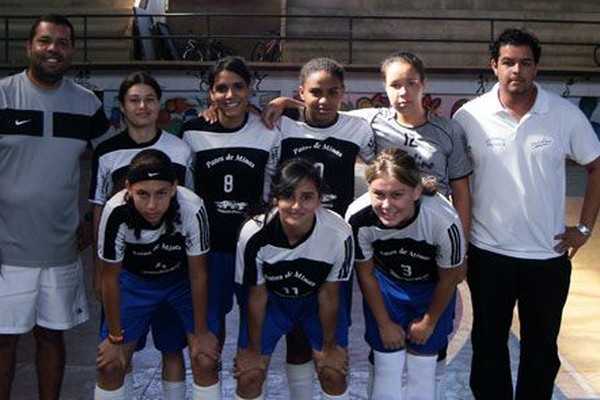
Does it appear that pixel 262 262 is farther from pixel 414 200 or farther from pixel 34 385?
pixel 34 385

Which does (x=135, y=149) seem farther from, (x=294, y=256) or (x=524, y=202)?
(x=524, y=202)

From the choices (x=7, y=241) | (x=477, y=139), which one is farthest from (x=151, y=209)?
(x=477, y=139)

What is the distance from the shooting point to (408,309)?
3865 millimetres

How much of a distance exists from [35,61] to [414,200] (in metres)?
1.94

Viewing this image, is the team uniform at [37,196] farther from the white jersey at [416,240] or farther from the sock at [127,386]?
the white jersey at [416,240]

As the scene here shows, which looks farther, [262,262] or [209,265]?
[209,265]

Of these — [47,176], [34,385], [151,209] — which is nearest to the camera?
[151,209]

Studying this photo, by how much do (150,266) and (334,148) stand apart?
1053 millimetres

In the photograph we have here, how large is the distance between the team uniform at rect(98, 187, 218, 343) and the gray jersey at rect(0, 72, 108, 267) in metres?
0.38

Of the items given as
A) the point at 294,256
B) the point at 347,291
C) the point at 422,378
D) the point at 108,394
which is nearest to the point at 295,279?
the point at 294,256

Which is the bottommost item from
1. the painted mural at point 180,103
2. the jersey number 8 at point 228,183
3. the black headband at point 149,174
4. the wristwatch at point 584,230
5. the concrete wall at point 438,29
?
the wristwatch at point 584,230

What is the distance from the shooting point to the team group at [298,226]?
3.67 m

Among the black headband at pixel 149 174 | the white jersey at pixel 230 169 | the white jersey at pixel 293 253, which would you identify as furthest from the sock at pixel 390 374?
the black headband at pixel 149 174

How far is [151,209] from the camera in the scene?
3.56 metres
